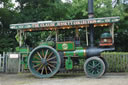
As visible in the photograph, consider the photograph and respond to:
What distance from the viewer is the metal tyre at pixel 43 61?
8.42 metres

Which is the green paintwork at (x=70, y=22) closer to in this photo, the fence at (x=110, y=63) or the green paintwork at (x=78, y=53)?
the green paintwork at (x=78, y=53)

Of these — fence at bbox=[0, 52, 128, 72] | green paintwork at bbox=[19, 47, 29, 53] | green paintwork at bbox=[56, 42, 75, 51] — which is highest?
green paintwork at bbox=[56, 42, 75, 51]

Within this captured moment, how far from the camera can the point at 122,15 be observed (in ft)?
45.2

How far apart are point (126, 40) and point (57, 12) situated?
695 cm

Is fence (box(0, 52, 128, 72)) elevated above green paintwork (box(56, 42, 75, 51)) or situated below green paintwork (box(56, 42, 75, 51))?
below

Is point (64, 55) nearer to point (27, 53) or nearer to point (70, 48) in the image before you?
point (70, 48)

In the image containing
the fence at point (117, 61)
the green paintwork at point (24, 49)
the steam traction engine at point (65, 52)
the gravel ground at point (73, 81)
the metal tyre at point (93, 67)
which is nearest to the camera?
the gravel ground at point (73, 81)

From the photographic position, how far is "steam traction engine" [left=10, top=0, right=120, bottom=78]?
26.6 ft

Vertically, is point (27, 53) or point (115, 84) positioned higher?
point (27, 53)

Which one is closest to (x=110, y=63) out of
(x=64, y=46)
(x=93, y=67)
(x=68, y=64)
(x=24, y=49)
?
(x=93, y=67)

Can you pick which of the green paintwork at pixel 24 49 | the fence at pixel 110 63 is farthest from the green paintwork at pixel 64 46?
the fence at pixel 110 63

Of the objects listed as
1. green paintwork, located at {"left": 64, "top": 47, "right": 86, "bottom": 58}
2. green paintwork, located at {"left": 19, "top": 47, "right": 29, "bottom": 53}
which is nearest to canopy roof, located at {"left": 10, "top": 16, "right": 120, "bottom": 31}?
green paintwork, located at {"left": 19, "top": 47, "right": 29, "bottom": 53}

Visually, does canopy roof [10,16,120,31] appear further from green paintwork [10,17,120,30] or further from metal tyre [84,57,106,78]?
metal tyre [84,57,106,78]

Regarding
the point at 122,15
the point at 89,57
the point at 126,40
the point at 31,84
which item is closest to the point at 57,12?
the point at 122,15
